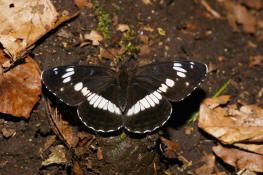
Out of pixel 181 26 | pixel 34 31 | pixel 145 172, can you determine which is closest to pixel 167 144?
pixel 145 172

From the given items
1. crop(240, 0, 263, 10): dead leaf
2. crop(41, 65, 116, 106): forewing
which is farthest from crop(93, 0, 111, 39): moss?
crop(240, 0, 263, 10): dead leaf

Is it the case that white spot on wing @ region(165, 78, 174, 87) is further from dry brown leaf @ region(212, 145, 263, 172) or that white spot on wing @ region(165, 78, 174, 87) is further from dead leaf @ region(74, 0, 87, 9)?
dead leaf @ region(74, 0, 87, 9)

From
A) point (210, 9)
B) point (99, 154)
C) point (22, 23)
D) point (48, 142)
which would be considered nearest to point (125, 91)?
point (99, 154)

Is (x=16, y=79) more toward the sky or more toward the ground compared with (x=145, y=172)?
more toward the sky

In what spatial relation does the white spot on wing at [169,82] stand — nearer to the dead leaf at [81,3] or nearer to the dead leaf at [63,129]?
the dead leaf at [63,129]

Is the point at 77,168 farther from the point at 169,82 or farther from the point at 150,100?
the point at 169,82

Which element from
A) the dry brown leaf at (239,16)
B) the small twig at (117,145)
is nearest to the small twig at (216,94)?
the small twig at (117,145)

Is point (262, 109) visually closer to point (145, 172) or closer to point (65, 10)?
point (145, 172)

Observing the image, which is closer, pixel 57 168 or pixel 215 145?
pixel 57 168
